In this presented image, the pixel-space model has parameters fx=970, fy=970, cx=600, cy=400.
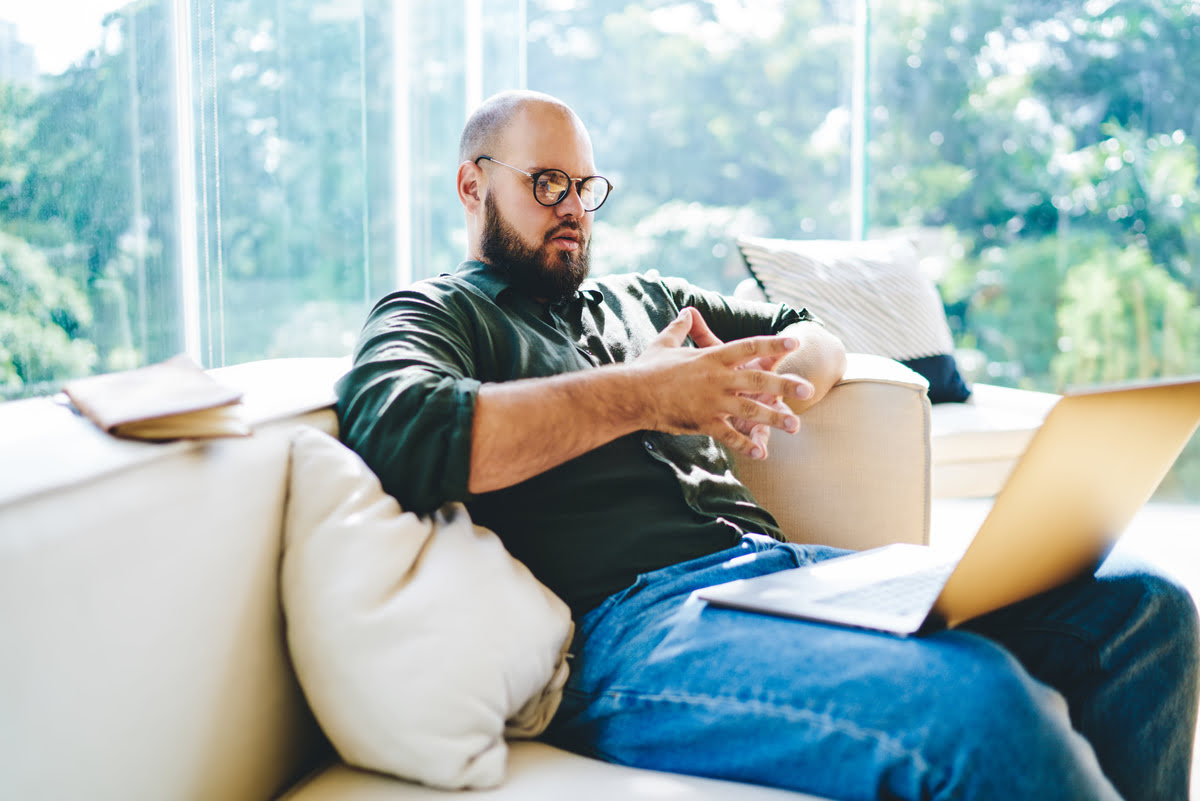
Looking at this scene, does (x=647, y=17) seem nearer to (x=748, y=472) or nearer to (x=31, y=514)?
(x=748, y=472)

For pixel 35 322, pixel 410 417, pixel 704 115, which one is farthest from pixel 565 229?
pixel 704 115

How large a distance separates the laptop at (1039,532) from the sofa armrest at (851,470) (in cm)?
54

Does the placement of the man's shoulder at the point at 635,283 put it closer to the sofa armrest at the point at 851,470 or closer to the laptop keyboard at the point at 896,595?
the sofa armrest at the point at 851,470

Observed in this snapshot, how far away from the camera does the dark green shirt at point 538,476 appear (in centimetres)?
101

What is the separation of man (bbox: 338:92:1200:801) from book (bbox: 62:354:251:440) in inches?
7.0

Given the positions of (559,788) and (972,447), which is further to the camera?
(972,447)

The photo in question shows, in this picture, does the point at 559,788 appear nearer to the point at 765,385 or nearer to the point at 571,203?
the point at 765,385

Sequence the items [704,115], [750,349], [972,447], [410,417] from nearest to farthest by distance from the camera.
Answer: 1. [410,417]
2. [750,349]
3. [972,447]
4. [704,115]

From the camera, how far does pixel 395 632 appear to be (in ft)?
2.89

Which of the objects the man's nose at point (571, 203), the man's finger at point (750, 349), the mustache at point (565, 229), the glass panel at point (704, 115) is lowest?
the man's finger at point (750, 349)

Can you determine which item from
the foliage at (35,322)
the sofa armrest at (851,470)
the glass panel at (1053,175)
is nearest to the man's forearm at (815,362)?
the sofa armrest at (851,470)

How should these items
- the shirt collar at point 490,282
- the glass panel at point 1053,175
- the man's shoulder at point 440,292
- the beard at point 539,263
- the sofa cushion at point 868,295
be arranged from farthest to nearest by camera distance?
the glass panel at point 1053,175 < the sofa cushion at point 868,295 < the beard at point 539,263 < the shirt collar at point 490,282 < the man's shoulder at point 440,292

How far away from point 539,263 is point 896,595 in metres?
0.74

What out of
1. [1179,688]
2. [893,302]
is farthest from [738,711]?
[893,302]
